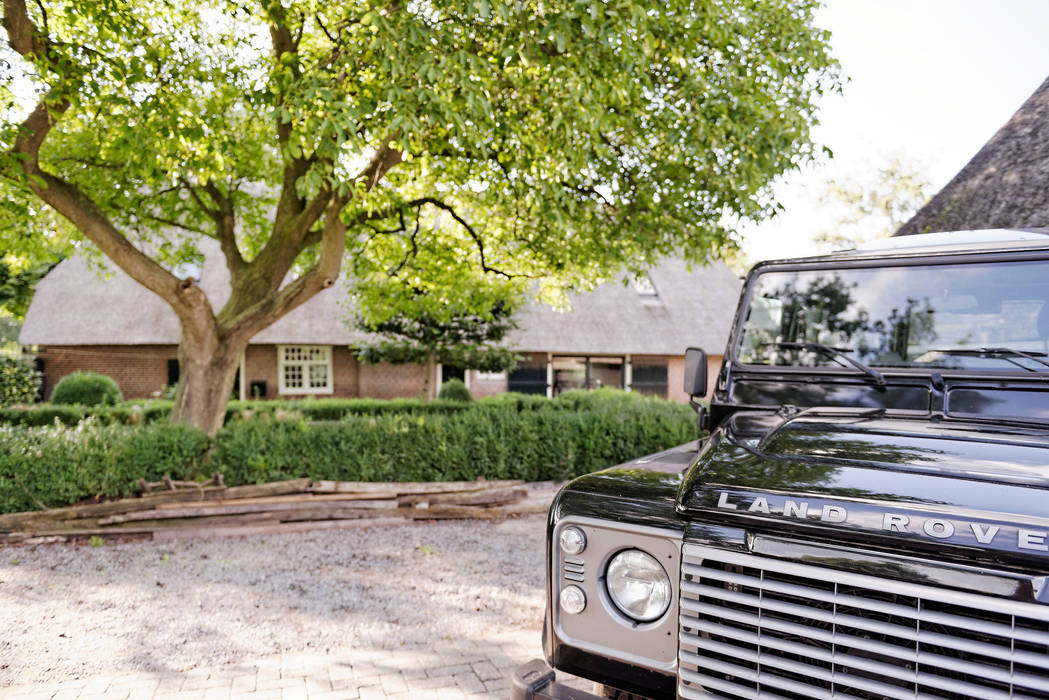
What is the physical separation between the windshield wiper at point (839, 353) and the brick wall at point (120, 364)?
21.6 meters

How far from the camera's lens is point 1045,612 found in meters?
1.72

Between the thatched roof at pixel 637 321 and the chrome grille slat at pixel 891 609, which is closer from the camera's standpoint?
the chrome grille slat at pixel 891 609

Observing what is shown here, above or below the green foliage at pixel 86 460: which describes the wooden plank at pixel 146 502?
below

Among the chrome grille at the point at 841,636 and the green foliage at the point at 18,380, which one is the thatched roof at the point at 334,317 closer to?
the green foliage at the point at 18,380

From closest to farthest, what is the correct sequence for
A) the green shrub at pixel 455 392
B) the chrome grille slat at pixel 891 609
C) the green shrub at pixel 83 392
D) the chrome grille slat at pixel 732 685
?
the chrome grille slat at pixel 891 609 < the chrome grille slat at pixel 732 685 < the green shrub at pixel 83 392 < the green shrub at pixel 455 392

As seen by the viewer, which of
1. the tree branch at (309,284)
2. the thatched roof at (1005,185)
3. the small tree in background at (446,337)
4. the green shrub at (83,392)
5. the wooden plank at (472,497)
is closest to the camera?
the wooden plank at (472,497)

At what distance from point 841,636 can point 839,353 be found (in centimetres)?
183

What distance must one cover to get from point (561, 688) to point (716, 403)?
6.18 feet

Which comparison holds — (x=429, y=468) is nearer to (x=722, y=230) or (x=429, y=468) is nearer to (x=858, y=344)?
(x=722, y=230)

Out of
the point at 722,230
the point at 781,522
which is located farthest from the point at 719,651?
the point at 722,230

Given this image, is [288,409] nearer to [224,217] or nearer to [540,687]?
[224,217]

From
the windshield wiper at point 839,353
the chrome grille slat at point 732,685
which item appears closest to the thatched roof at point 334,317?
the windshield wiper at point 839,353

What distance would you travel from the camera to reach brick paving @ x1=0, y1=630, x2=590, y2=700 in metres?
3.77

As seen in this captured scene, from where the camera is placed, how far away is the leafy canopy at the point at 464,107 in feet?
20.1
